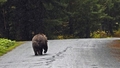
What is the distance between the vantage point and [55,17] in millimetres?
49250

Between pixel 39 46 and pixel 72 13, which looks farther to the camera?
pixel 72 13

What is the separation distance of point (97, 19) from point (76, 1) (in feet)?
15.1

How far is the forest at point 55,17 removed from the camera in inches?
1816

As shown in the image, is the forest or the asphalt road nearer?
the asphalt road

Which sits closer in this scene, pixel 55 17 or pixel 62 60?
pixel 62 60

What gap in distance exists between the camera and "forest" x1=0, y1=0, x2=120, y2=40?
4612 cm

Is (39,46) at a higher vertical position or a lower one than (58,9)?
lower

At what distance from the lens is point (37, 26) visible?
46375 mm

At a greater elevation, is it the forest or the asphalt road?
A: the forest

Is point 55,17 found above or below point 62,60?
above

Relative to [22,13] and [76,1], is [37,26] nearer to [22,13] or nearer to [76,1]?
[22,13]

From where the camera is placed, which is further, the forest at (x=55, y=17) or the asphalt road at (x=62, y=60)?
the forest at (x=55, y=17)

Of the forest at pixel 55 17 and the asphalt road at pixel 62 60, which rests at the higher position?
the forest at pixel 55 17

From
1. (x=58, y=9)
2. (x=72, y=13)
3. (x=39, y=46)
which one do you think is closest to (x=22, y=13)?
(x=58, y=9)
